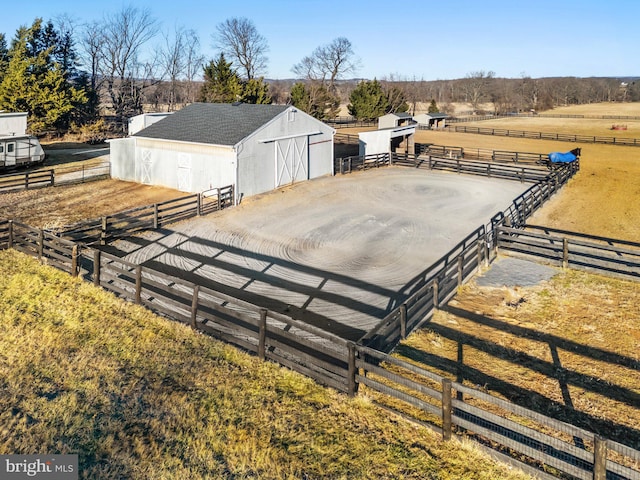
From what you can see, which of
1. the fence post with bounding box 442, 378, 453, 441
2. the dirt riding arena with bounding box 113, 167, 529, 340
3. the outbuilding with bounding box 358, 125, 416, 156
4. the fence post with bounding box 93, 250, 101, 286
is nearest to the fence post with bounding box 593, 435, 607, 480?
the fence post with bounding box 442, 378, 453, 441

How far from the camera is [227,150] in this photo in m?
21.7

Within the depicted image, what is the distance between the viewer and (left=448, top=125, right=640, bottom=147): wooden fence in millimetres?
49994

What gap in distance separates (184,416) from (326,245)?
32.5ft

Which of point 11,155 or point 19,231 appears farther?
point 11,155

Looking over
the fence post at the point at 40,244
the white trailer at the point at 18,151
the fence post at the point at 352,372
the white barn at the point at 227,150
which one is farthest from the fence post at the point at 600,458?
the white trailer at the point at 18,151

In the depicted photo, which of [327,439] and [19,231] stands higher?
[19,231]

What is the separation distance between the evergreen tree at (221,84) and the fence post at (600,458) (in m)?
48.9

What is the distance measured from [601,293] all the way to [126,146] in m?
24.7

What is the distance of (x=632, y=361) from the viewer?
867 cm

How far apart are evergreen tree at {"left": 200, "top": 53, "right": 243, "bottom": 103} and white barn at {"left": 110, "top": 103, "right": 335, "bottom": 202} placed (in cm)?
2275

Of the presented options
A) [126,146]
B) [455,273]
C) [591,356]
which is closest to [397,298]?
[455,273]

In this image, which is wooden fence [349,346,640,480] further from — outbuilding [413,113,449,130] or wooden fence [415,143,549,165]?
outbuilding [413,113,449,130]

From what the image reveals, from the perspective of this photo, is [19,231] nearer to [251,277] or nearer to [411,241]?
[251,277]

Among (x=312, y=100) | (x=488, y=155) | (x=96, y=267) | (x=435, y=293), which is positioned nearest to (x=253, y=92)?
(x=312, y=100)
